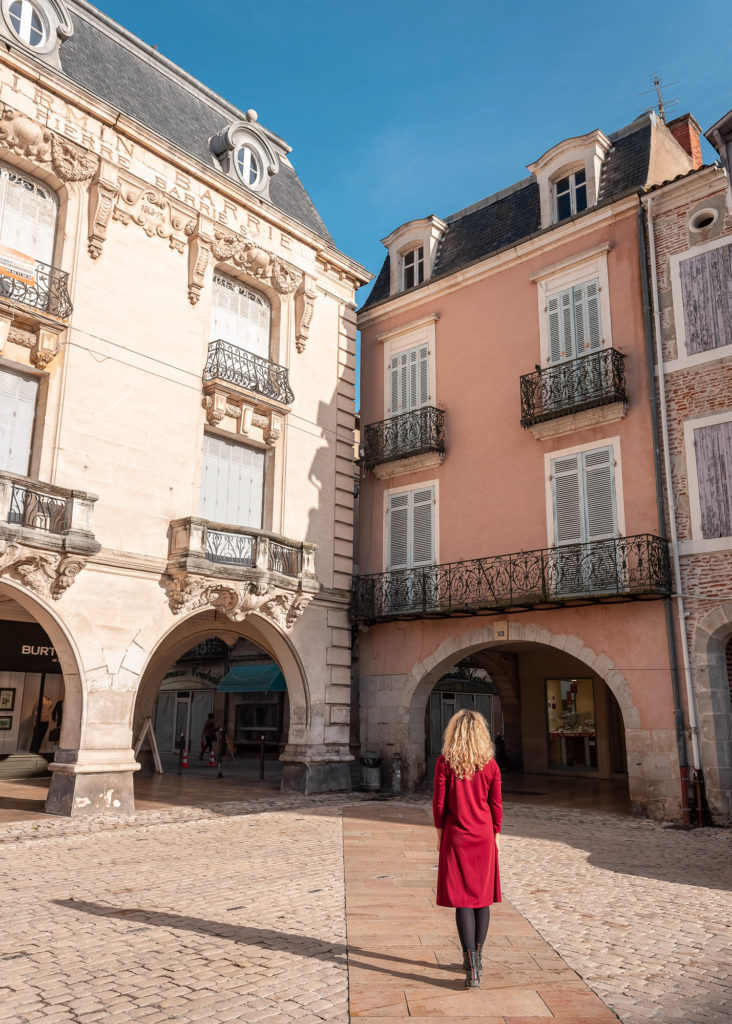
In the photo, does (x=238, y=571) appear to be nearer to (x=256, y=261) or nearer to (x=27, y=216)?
(x=256, y=261)

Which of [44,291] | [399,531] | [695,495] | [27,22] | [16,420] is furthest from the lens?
[399,531]

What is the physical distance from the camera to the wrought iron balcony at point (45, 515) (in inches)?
480

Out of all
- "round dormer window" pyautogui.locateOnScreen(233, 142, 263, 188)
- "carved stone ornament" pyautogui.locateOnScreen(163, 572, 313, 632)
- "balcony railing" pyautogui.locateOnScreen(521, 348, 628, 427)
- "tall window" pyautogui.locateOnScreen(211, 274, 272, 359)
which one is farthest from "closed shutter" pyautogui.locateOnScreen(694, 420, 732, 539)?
"round dormer window" pyautogui.locateOnScreen(233, 142, 263, 188)

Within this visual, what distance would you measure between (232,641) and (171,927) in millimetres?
13570

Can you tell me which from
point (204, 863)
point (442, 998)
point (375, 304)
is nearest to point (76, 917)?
point (204, 863)

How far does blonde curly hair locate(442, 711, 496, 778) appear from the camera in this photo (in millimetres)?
5430

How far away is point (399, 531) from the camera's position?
1864cm

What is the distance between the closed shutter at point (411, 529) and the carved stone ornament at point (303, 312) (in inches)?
160

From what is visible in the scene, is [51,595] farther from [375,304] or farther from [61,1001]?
[375,304]

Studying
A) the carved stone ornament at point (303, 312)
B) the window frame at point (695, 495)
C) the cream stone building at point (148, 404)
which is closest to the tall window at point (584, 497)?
the window frame at point (695, 495)

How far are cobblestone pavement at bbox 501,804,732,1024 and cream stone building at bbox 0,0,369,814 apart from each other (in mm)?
6491

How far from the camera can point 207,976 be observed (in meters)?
5.24

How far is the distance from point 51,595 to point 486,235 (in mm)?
12622

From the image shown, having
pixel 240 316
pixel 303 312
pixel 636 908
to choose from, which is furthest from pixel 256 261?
pixel 636 908
